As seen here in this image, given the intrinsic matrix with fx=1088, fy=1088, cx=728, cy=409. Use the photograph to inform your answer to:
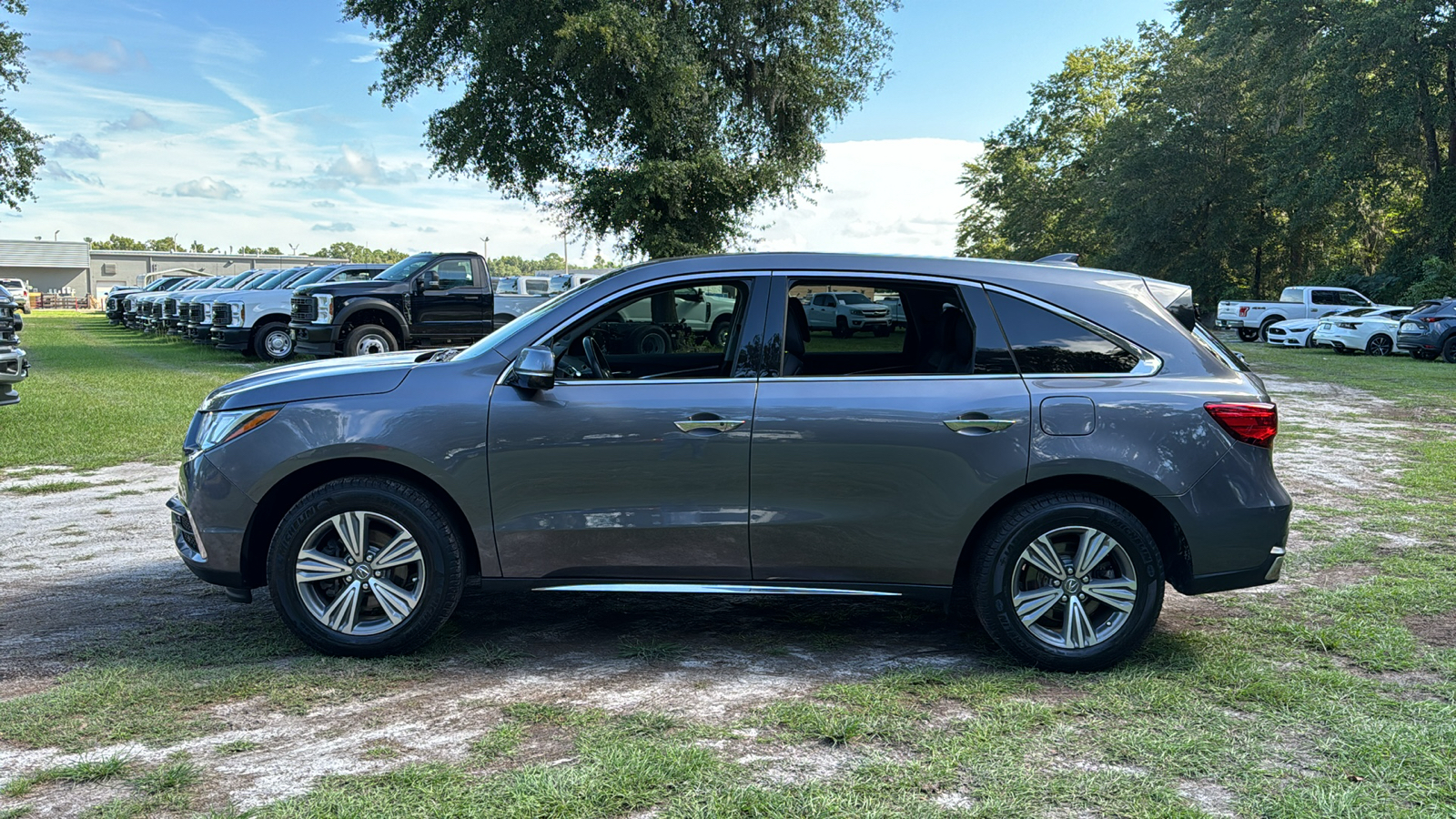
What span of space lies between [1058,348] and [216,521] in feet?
12.0

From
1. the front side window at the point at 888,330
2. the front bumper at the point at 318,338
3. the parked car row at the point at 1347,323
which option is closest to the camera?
the front side window at the point at 888,330

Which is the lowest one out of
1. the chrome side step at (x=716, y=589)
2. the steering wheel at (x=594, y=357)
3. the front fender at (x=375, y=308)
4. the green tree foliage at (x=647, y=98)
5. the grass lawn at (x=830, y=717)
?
the grass lawn at (x=830, y=717)

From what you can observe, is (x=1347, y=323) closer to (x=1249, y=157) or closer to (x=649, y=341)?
(x=1249, y=157)

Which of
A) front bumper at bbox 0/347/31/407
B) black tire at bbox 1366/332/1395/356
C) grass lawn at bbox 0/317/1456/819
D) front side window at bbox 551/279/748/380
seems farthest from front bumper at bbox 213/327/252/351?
black tire at bbox 1366/332/1395/356

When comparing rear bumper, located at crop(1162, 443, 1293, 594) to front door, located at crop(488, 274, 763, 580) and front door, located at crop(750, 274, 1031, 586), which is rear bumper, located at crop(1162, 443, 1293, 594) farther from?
front door, located at crop(488, 274, 763, 580)

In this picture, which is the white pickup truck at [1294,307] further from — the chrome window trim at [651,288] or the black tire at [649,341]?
the chrome window trim at [651,288]

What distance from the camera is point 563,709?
404 cm

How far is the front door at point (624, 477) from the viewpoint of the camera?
4465 millimetres

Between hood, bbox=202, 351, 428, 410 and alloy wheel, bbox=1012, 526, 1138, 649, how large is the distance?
2765 millimetres

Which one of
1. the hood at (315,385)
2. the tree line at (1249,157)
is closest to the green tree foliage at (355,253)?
the tree line at (1249,157)

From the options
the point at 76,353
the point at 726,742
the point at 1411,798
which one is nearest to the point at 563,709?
the point at 726,742

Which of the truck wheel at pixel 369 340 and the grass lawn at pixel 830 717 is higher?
the truck wheel at pixel 369 340

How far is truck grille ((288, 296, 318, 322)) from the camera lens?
1909cm

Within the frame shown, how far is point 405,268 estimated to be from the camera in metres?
19.8
